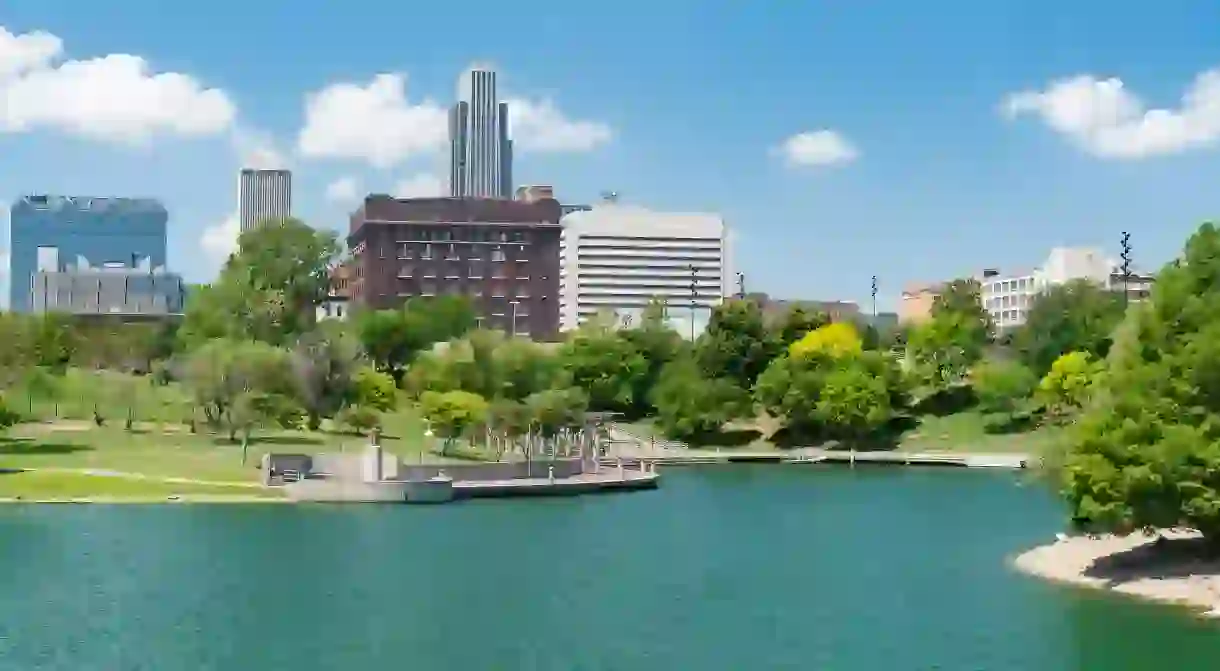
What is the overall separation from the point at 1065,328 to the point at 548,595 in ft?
232

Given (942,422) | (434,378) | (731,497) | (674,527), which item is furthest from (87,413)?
(942,422)

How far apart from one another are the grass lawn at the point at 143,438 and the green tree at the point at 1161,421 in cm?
3446

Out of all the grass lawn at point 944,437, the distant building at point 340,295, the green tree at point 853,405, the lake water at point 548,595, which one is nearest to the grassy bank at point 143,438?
the lake water at point 548,595

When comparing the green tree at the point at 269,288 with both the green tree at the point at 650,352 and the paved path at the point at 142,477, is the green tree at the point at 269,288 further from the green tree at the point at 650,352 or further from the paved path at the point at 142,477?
the paved path at the point at 142,477

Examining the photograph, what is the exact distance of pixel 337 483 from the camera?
5759cm

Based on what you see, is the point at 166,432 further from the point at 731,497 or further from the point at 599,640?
the point at 599,640

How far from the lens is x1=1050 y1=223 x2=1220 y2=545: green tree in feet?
111

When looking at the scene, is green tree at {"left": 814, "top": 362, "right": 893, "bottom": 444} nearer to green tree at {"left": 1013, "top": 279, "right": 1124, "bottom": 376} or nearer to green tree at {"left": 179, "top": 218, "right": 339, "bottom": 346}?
green tree at {"left": 1013, "top": 279, "right": 1124, "bottom": 376}

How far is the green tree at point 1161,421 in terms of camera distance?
111 feet

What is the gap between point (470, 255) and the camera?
16438 centimetres

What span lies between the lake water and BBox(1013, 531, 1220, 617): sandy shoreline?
0.83 m

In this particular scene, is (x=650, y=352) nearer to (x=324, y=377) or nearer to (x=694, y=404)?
(x=694, y=404)

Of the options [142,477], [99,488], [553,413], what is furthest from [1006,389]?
[99,488]

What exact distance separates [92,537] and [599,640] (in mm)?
20896
